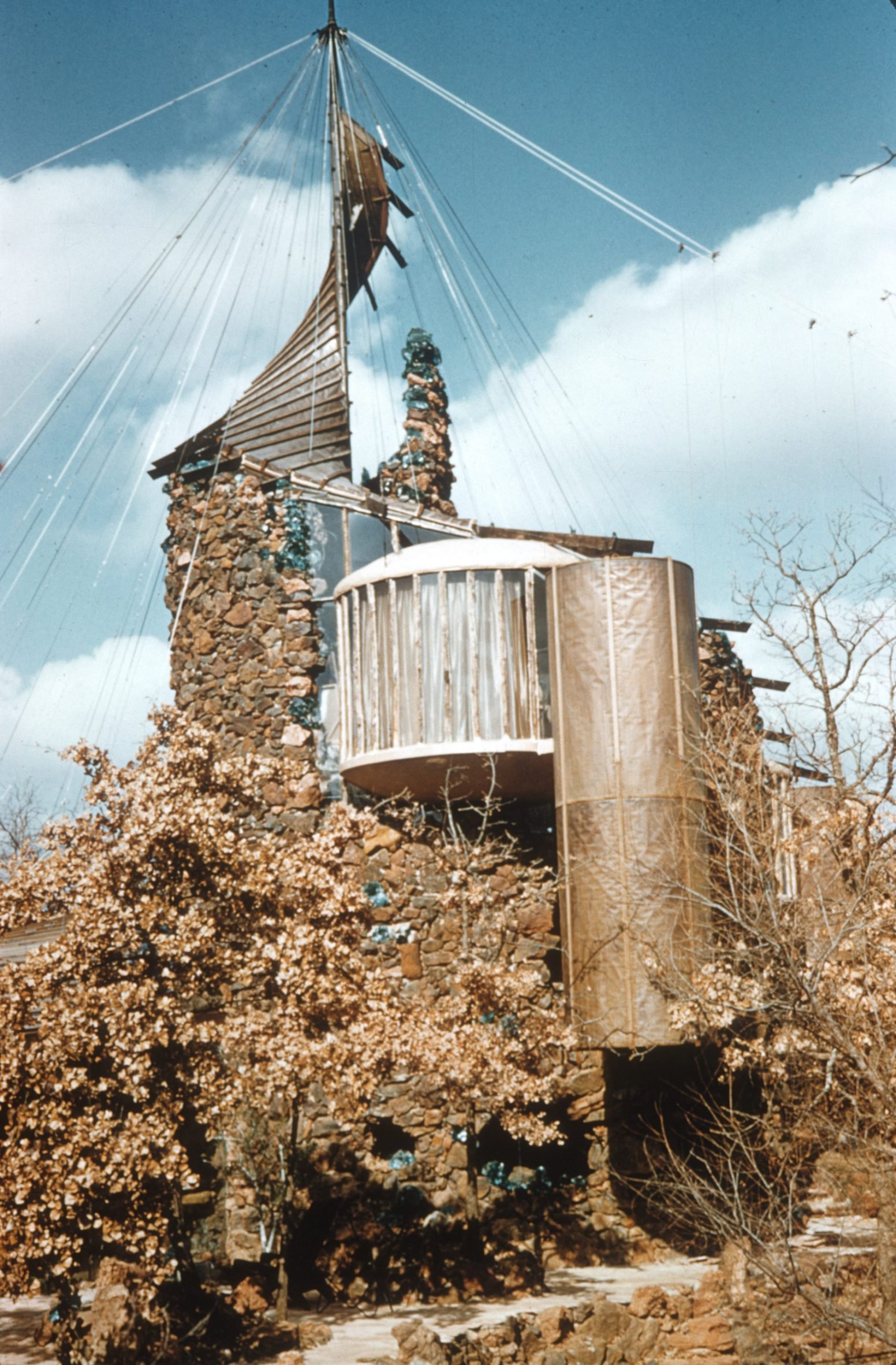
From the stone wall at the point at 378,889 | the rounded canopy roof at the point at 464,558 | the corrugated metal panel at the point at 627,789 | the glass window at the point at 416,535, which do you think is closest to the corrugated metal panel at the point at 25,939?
the stone wall at the point at 378,889

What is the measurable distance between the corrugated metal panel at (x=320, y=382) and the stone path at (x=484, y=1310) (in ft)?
38.8

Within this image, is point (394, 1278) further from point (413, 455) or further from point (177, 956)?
point (413, 455)

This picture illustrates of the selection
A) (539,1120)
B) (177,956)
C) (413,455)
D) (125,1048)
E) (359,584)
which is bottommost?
(539,1120)

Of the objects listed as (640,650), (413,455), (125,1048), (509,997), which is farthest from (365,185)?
(125,1048)

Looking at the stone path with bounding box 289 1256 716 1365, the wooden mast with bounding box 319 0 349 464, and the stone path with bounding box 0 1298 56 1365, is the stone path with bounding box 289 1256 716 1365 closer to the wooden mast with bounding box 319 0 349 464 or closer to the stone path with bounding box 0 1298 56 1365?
the stone path with bounding box 0 1298 56 1365

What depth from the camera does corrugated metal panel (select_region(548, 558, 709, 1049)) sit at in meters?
14.5

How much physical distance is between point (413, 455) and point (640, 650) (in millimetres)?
11355

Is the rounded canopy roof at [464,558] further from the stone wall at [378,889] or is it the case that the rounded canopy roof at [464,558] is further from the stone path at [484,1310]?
the stone path at [484,1310]

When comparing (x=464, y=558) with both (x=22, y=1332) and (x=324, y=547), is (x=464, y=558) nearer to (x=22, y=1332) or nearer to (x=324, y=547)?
(x=324, y=547)

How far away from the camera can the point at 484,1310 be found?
13.7 metres

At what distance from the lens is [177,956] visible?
449 inches

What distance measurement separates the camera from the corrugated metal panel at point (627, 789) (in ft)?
47.4

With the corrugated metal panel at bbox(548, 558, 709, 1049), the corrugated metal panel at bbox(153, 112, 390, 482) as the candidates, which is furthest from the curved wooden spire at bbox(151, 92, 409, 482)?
the corrugated metal panel at bbox(548, 558, 709, 1049)

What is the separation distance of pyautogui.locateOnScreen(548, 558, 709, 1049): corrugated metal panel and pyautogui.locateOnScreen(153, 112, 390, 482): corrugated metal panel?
6.28 metres
